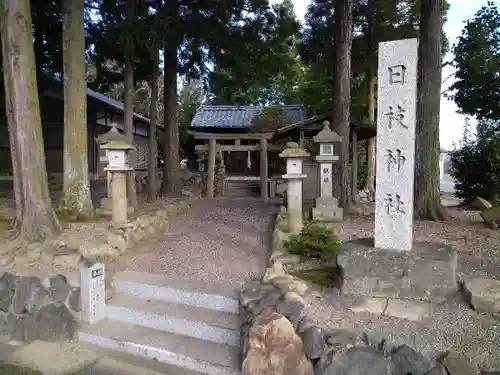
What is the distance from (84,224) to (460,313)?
6.28 meters

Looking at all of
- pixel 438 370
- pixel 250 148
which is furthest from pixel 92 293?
pixel 250 148

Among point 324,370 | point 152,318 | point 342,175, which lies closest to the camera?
point 324,370

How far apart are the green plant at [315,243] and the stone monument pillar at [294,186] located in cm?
111

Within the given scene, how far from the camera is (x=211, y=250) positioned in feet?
22.6

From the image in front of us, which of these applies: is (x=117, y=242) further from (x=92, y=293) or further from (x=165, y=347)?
(x=165, y=347)

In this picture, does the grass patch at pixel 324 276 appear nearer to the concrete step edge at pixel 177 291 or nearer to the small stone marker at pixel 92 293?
the concrete step edge at pixel 177 291

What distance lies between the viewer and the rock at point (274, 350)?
3.50 meters

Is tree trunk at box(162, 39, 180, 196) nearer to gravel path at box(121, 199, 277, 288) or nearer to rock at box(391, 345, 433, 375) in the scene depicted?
gravel path at box(121, 199, 277, 288)

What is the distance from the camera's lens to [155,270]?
595cm

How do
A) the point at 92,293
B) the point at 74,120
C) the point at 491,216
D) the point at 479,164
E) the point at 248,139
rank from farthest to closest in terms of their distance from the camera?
the point at 248,139 < the point at 479,164 < the point at 74,120 < the point at 491,216 < the point at 92,293

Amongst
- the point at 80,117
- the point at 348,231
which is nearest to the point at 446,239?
the point at 348,231

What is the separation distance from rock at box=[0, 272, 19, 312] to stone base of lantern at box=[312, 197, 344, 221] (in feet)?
19.0

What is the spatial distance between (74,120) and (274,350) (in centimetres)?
630

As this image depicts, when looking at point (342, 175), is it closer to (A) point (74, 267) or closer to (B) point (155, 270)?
(B) point (155, 270)
